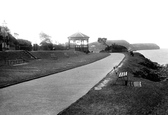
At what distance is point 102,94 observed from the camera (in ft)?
26.2

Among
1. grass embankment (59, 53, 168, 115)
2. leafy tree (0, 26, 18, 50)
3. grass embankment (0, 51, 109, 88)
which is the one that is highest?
leafy tree (0, 26, 18, 50)

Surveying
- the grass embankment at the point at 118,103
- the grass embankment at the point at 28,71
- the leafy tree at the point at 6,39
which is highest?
the leafy tree at the point at 6,39

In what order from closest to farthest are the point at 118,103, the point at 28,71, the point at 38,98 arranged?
the point at 118,103 < the point at 38,98 < the point at 28,71

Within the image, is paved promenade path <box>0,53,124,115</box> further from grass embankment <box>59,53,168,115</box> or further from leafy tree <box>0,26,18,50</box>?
leafy tree <box>0,26,18,50</box>

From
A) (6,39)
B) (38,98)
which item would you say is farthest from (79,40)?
(38,98)

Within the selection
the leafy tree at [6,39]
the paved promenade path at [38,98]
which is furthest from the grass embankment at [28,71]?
the leafy tree at [6,39]

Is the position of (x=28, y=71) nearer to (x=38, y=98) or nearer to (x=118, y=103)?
(x=38, y=98)

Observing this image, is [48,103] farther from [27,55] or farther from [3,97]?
[27,55]

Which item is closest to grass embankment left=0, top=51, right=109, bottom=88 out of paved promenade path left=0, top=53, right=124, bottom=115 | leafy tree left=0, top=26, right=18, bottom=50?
paved promenade path left=0, top=53, right=124, bottom=115

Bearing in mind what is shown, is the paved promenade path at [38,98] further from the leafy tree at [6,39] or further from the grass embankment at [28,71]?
the leafy tree at [6,39]

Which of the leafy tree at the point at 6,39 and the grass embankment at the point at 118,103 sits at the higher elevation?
the leafy tree at the point at 6,39

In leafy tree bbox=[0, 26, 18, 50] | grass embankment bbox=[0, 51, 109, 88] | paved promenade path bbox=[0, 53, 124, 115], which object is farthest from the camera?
leafy tree bbox=[0, 26, 18, 50]

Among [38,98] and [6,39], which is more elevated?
[6,39]

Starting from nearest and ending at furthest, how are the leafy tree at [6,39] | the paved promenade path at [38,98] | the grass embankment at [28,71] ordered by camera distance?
the paved promenade path at [38,98] → the grass embankment at [28,71] → the leafy tree at [6,39]
